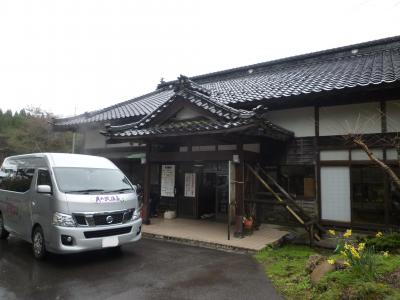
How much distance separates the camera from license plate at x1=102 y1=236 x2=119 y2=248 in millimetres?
6460

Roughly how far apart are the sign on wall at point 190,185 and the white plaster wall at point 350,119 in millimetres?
5093

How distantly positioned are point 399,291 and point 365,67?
9.28 meters

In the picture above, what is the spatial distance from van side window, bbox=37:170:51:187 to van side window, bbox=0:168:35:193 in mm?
376

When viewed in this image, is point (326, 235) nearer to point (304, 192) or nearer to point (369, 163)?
point (304, 192)

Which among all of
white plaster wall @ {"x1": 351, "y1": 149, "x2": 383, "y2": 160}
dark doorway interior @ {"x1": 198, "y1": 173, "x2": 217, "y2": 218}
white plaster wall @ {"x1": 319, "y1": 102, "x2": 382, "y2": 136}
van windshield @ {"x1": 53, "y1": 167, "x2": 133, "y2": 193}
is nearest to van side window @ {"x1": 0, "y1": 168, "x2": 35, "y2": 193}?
van windshield @ {"x1": 53, "y1": 167, "x2": 133, "y2": 193}

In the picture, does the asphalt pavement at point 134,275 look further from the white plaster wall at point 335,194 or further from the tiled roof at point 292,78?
the tiled roof at point 292,78

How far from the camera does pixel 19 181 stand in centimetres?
800

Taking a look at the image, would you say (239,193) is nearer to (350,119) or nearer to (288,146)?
(288,146)

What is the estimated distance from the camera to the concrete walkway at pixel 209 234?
8.16m

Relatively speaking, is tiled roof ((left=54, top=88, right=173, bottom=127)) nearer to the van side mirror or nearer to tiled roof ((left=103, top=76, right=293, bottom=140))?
tiled roof ((left=103, top=76, right=293, bottom=140))

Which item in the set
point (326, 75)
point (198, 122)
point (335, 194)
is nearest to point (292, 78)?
point (326, 75)

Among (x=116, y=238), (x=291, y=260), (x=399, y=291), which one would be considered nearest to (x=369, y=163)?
(x=291, y=260)

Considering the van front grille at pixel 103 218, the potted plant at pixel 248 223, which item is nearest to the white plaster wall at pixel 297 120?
the potted plant at pixel 248 223

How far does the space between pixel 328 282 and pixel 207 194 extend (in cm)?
797
